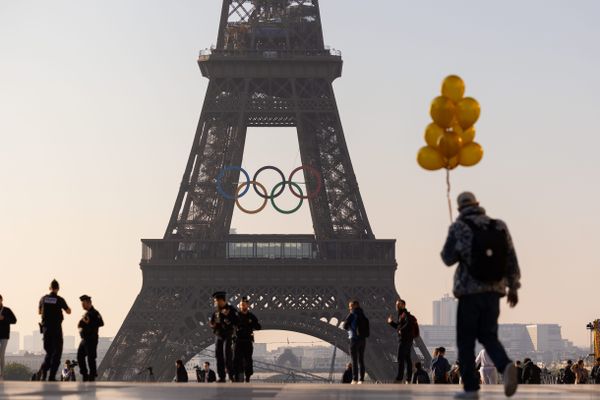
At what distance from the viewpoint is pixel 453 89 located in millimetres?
28250

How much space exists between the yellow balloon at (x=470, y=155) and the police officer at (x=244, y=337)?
307 inches

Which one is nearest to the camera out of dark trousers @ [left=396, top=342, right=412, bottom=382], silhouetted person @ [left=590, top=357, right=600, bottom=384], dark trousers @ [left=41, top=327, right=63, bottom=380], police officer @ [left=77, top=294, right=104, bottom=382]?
dark trousers @ [left=41, top=327, right=63, bottom=380]

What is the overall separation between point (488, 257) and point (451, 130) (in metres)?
7.36

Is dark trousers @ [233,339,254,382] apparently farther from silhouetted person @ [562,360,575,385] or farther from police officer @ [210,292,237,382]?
silhouetted person @ [562,360,575,385]

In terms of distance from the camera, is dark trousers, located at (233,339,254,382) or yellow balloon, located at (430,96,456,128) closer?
yellow balloon, located at (430,96,456,128)

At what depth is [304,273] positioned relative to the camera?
3511 inches

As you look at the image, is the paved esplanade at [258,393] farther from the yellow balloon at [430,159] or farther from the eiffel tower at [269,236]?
the eiffel tower at [269,236]

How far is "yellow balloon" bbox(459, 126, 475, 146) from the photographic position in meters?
28.5

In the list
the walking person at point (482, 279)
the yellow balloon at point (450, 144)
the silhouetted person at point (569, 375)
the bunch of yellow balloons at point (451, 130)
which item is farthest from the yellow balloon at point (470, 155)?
the silhouetted person at point (569, 375)

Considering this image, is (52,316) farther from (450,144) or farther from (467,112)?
(467,112)

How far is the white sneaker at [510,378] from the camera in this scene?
21.3 metres

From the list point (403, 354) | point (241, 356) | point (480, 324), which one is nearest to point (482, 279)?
point (480, 324)

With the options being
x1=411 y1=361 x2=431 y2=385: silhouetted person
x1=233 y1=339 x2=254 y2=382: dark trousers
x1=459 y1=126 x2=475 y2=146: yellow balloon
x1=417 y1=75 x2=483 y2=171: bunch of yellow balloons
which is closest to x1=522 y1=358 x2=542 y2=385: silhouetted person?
x1=411 y1=361 x2=431 y2=385: silhouetted person

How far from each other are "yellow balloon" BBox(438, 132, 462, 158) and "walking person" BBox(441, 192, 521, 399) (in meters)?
6.60
